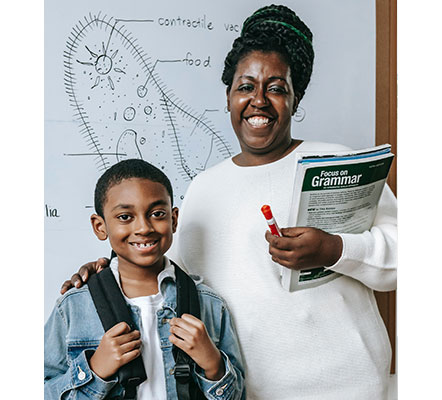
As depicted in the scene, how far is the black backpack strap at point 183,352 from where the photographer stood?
3.74 ft

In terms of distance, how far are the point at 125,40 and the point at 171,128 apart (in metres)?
0.20

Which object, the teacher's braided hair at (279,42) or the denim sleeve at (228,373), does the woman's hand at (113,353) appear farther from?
the teacher's braided hair at (279,42)

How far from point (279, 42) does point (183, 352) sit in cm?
63

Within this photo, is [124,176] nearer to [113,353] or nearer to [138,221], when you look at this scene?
[138,221]

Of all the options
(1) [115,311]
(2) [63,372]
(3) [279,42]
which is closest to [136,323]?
(1) [115,311]

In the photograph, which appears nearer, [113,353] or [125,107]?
[113,353]

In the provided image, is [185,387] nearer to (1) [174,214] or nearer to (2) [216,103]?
(1) [174,214]

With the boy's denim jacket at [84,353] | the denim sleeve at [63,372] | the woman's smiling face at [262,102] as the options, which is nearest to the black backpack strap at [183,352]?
the boy's denim jacket at [84,353]

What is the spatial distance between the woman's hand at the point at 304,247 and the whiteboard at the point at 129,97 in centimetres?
23

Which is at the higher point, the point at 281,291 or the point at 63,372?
the point at 281,291

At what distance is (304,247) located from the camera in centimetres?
120

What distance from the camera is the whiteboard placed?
1.22 metres

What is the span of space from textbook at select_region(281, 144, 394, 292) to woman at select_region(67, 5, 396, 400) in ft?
0.08

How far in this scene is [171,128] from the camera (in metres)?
1.28
